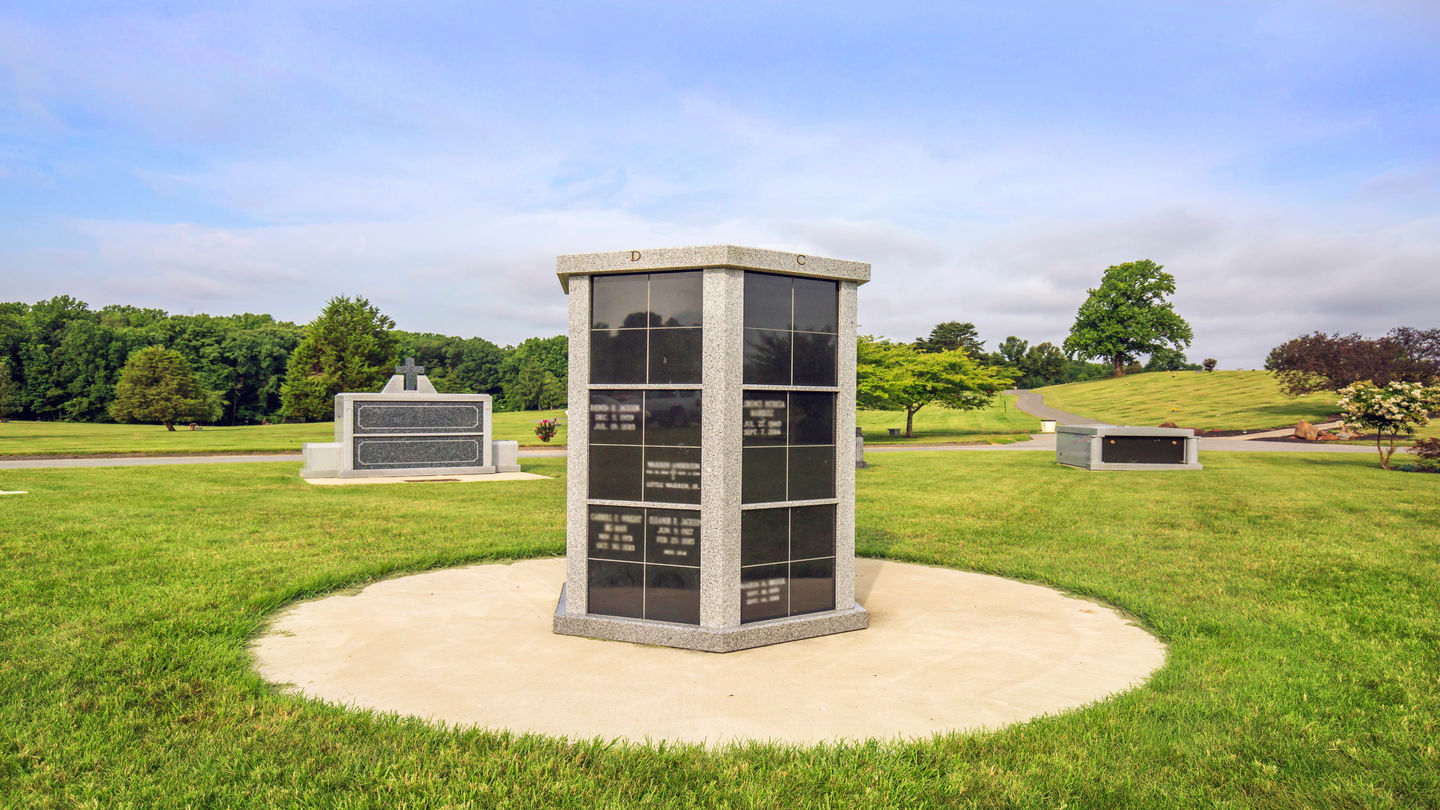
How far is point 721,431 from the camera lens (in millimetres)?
6477

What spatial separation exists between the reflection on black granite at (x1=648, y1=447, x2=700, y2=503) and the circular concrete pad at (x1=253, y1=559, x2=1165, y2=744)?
125cm

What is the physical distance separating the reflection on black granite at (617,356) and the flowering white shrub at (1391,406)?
24.8 metres

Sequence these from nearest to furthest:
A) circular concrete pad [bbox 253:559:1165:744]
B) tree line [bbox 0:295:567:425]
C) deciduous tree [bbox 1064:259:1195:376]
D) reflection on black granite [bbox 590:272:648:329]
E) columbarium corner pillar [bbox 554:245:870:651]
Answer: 1. circular concrete pad [bbox 253:559:1165:744]
2. columbarium corner pillar [bbox 554:245:870:651]
3. reflection on black granite [bbox 590:272:648:329]
4. tree line [bbox 0:295:567:425]
5. deciduous tree [bbox 1064:259:1195:376]

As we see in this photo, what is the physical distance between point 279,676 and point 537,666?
1774 millimetres

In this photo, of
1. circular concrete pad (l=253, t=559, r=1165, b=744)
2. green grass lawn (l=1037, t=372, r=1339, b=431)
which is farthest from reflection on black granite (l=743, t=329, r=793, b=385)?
green grass lawn (l=1037, t=372, r=1339, b=431)

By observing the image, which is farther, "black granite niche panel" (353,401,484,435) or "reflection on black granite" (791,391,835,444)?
"black granite niche panel" (353,401,484,435)

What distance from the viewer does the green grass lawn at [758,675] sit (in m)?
4.00

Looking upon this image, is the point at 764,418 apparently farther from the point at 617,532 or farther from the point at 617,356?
the point at 617,532

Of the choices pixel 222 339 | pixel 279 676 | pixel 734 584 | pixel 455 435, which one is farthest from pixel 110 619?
pixel 222 339

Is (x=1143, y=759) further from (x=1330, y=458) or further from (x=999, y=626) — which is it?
(x=1330, y=458)

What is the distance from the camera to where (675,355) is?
21.8 ft

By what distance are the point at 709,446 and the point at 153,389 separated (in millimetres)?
65311

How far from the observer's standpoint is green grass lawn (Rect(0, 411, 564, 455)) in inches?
1192

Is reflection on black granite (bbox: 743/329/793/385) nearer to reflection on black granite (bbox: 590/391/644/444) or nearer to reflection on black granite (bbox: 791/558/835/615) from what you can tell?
reflection on black granite (bbox: 590/391/644/444)
